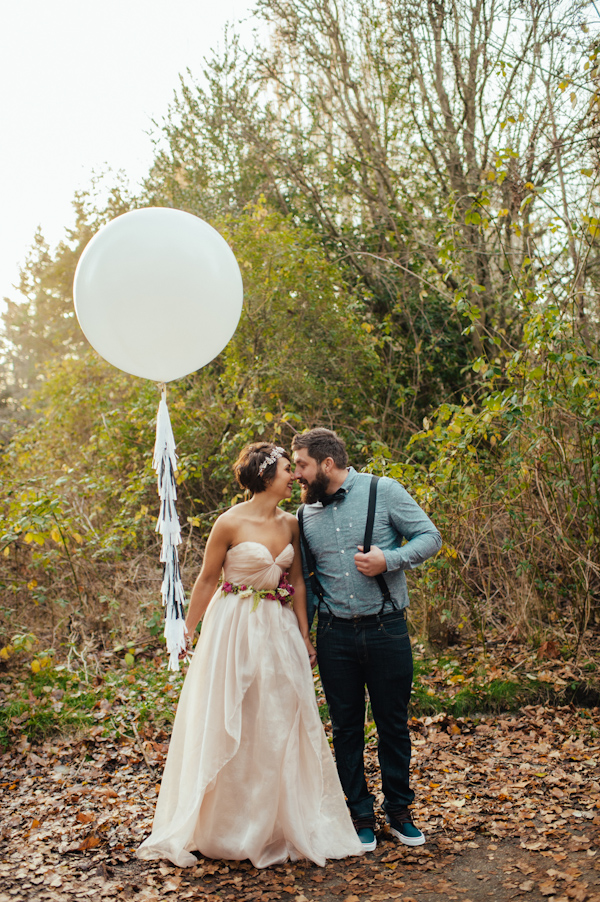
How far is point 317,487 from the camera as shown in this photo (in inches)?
128

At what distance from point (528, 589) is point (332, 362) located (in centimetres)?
394

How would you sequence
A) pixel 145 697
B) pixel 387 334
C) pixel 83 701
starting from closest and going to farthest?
pixel 83 701, pixel 145 697, pixel 387 334

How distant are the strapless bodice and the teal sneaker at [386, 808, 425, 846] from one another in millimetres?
1208

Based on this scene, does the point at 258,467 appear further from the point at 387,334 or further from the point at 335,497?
the point at 387,334

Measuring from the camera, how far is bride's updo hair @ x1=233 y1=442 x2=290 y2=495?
10.9 ft

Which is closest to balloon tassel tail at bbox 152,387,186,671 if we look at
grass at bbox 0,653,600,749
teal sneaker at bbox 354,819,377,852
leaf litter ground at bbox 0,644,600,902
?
leaf litter ground at bbox 0,644,600,902

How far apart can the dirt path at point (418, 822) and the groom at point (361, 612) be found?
313mm

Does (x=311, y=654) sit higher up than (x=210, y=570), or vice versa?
(x=210, y=570)

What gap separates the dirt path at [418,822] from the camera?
2.80 meters

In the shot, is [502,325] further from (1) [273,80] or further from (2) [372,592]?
(2) [372,592]

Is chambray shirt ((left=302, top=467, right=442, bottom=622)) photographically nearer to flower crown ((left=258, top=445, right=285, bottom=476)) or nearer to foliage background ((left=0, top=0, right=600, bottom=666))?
flower crown ((left=258, top=445, right=285, bottom=476))

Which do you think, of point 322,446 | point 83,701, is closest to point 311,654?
point 322,446

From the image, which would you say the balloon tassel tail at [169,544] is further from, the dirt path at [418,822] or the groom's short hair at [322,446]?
the dirt path at [418,822]

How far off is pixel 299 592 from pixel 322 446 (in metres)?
0.74
